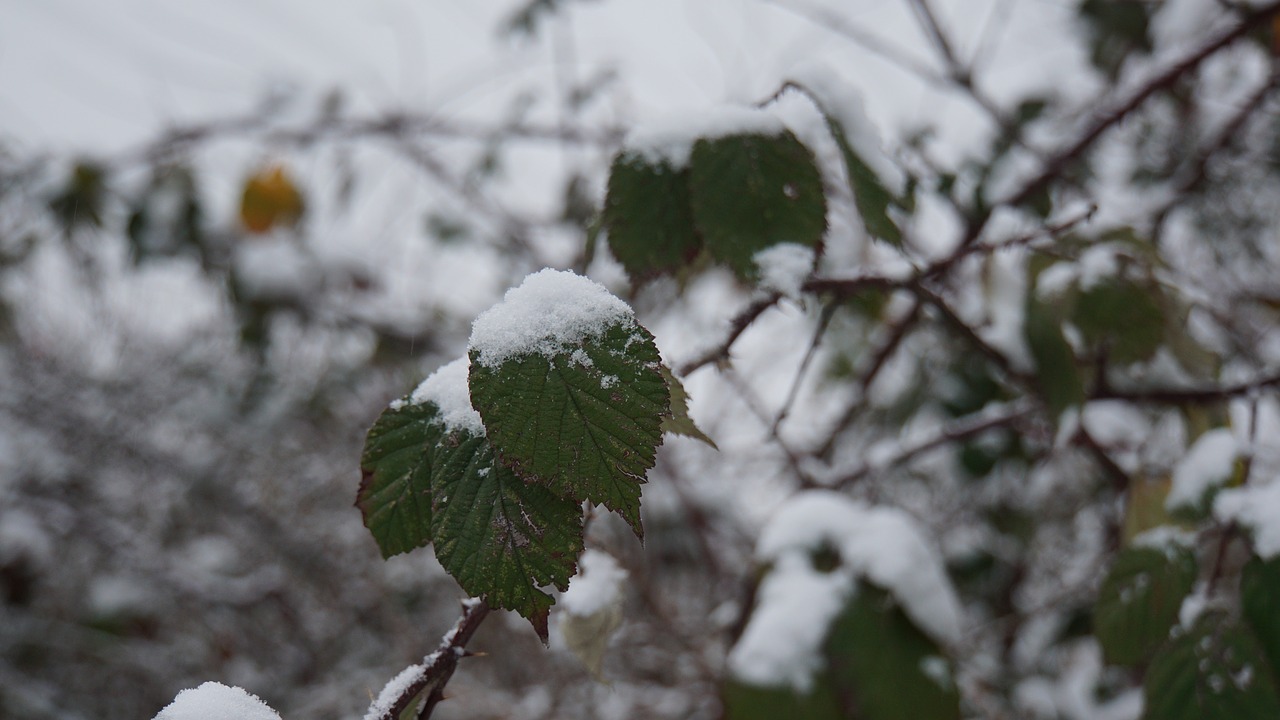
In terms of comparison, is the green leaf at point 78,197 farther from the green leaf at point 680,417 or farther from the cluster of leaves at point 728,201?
the green leaf at point 680,417

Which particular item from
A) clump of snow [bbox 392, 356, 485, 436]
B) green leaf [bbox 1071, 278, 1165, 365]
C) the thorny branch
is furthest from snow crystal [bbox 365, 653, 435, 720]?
green leaf [bbox 1071, 278, 1165, 365]

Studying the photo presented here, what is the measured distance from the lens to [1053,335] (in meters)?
0.79

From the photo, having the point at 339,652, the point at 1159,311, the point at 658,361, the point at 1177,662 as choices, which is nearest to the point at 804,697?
the point at 1177,662

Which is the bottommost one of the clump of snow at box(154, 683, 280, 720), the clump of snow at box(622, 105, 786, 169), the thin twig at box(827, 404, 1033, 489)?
the clump of snow at box(154, 683, 280, 720)

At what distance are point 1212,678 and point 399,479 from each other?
667 mm

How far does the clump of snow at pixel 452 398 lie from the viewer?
41cm

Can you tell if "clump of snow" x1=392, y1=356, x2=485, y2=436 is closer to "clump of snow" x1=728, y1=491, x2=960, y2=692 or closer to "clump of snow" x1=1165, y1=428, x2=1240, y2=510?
"clump of snow" x1=728, y1=491, x2=960, y2=692

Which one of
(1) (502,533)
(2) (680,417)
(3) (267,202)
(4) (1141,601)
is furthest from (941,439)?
(3) (267,202)

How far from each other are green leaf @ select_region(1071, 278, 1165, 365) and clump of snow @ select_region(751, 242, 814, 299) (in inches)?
18.8

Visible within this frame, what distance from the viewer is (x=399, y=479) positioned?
42cm

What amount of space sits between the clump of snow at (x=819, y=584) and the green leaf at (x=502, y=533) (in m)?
0.38

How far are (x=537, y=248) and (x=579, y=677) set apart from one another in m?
1.21

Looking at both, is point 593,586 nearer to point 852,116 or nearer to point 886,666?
point 886,666

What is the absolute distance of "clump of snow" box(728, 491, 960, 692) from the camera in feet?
2.21
